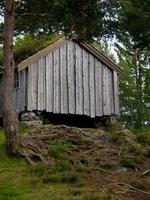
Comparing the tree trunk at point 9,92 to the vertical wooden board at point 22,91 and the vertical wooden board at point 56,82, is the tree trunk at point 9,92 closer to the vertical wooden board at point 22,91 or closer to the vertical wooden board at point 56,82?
the vertical wooden board at point 22,91

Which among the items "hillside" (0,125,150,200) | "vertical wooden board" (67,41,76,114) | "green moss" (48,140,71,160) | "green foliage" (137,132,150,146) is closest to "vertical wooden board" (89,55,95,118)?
"vertical wooden board" (67,41,76,114)

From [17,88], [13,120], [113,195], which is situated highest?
[17,88]

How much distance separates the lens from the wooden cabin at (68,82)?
1120 inches

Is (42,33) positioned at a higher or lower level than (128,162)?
higher

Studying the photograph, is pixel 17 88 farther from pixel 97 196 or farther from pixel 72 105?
pixel 97 196

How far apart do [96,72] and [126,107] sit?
16077 mm

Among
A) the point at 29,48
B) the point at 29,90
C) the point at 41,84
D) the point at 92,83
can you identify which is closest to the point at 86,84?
the point at 92,83

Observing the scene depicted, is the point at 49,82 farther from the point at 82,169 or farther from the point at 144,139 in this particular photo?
the point at 82,169

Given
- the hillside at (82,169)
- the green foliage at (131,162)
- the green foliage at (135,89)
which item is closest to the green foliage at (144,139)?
the hillside at (82,169)

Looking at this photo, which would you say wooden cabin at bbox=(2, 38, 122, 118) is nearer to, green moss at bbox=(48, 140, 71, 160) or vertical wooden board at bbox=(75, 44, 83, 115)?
vertical wooden board at bbox=(75, 44, 83, 115)

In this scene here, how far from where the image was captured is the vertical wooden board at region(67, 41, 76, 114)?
1154 inches

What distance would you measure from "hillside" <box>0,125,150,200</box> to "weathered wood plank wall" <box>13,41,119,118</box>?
20.0 ft

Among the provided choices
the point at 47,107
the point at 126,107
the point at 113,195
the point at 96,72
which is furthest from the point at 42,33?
the point at 126,107

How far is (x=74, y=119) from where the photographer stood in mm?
31219
